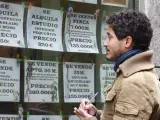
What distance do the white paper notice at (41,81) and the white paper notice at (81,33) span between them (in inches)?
12.6

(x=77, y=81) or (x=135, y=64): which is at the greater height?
(x=135, y=64)

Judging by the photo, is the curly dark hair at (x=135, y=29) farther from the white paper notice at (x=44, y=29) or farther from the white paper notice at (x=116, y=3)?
the white paper notice at (x=116, y=3)

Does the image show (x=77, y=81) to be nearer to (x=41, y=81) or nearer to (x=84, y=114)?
(x=41, y=81)

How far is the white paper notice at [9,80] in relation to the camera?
4.78 meters

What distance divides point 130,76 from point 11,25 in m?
1.85

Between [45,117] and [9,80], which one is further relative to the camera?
[45,117]

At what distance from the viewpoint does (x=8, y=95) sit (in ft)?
15.8

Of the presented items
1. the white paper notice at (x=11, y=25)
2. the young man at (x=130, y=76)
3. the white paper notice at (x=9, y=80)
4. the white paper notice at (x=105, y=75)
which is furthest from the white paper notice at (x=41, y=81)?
the young man at (x=130, y=76)

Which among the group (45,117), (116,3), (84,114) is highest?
(116,3)

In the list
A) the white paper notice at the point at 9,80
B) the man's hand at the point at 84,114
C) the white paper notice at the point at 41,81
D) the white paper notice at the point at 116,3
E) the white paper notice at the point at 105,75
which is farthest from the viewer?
the white paper notice at the point at 116,3

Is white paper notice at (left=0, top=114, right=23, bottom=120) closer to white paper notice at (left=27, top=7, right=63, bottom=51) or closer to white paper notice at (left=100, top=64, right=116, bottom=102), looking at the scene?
white paper notice at (left=27, top=7, right=63, bottom=51)

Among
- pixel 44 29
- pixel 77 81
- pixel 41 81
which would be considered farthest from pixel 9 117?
pixel 44 29

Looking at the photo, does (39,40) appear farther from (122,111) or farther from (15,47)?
(122,111)

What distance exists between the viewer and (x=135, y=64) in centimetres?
354
